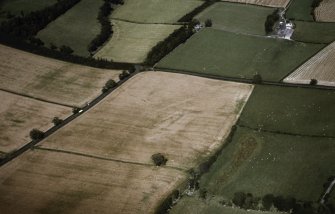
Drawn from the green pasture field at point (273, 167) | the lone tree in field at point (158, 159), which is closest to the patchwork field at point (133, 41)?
the lone tree in field at point (158, 159)

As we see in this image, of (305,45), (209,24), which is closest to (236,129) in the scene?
(305,45)

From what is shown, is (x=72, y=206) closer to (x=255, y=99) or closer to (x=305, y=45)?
(x=255, y=99)

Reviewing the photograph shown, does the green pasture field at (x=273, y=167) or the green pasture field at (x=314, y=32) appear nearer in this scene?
the green pasture field at (x=273, y=167)

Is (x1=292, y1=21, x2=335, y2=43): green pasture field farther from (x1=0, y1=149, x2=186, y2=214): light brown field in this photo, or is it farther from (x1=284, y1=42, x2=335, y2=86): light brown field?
(x1=0, y1=149, x2=186, y2=214): light brown field

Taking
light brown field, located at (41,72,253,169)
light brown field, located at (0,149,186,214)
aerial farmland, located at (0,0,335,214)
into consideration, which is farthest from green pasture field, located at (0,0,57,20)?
light brown field, located at (0,149,186,214)

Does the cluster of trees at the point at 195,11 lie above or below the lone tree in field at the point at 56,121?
above

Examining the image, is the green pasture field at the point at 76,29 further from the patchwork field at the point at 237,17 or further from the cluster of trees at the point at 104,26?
the patchwork field at the point at 237,17

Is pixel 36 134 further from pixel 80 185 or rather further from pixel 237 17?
pixel 237 17
